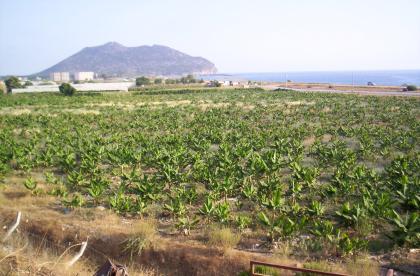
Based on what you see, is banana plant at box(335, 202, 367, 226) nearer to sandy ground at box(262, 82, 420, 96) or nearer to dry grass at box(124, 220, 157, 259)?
dry grass at box(124, 220, 157, 259)

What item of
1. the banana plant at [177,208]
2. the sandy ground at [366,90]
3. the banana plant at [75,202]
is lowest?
the banana plant at [75,202]

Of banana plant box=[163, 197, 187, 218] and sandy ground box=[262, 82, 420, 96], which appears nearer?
banana plant box=[163, 197, 187, 218]

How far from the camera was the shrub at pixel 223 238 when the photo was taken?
29.1 feet

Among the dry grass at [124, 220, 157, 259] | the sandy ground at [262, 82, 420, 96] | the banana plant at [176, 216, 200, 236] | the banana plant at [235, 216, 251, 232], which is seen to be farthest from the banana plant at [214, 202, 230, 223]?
the sandy ground at [262, 82, 420, 96]

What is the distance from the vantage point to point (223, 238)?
892cm

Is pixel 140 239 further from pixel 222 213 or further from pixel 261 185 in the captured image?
pixel 261 185

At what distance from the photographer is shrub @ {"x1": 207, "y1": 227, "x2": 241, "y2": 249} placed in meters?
8.86

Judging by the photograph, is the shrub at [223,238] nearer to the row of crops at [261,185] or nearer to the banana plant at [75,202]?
the row of crops at [261,185]

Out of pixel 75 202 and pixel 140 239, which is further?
pixel 75 202

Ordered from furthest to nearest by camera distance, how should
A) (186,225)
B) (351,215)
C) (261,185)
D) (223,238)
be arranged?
(261,185) < (186,225) < (351,215) < (223,238)

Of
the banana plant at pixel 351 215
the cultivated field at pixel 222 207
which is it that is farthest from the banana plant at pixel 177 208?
the banana plant at pixel 351 215

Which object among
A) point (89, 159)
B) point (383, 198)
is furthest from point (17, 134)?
point (383, 198)

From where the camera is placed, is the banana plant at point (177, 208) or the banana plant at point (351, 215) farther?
the banana plant at point (177, 208)

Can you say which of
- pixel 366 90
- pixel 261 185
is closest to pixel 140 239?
pixel 261 185
